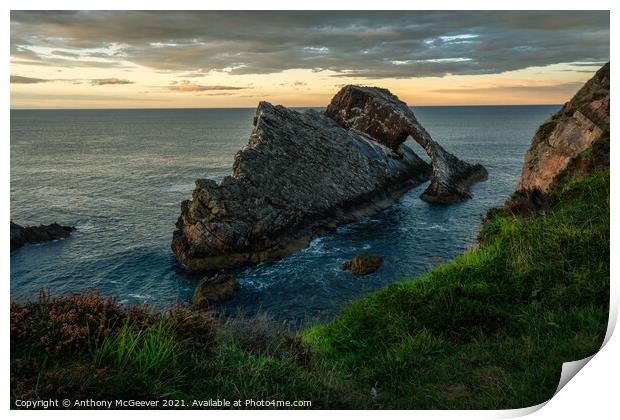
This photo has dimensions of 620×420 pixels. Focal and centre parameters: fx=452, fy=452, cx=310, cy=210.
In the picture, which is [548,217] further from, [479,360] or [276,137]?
[276,137]

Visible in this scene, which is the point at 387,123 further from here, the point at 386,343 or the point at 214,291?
the point at 386,343

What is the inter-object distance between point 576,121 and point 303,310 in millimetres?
14534

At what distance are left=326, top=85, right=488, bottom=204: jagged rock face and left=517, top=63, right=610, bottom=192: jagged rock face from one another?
96.2ft

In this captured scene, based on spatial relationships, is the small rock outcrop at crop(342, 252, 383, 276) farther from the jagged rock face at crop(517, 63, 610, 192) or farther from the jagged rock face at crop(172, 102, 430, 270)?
the jagged rock face at crop(517, 63, 610, 192)

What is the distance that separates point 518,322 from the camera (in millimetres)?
7969

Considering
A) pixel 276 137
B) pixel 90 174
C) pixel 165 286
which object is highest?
pixel 276 137

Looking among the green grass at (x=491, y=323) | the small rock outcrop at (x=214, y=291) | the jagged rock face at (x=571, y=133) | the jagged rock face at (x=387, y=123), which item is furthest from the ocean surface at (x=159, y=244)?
the jagged rock face at (x=571, y=133)

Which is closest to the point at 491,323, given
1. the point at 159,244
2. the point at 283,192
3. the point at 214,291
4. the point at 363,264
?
the point at 363,264

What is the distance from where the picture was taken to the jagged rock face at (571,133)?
15.1 meters

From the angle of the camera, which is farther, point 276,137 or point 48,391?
point 276,137

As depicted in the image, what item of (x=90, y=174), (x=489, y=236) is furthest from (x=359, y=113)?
(x=489, y=236)

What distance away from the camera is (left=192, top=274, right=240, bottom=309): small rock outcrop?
24.8 metres

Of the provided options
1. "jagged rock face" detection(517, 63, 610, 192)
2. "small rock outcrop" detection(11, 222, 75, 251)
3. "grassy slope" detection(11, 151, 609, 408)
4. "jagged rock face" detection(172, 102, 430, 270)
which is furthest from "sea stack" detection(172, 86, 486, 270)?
"grassy slope" detection(11, 151, 609, 408)

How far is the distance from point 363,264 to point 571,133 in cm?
1404
